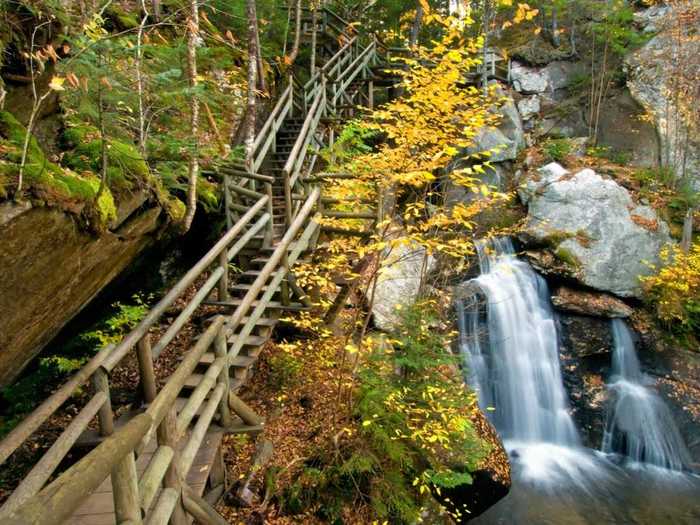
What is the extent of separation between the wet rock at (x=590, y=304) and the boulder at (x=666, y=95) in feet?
17.4

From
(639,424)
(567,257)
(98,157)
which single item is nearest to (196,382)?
(98,157)

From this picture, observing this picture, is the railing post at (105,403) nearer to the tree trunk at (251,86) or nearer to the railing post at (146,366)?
the railing post at (146,366)

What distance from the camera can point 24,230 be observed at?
292cm

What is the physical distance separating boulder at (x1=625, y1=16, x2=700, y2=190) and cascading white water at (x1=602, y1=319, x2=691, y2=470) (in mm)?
6914

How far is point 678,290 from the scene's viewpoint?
35.9 ft

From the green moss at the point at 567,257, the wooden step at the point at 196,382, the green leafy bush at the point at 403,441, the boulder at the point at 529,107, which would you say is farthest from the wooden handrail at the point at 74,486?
the boulder at the point at 529,107

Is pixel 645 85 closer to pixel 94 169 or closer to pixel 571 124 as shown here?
pixel 571 124

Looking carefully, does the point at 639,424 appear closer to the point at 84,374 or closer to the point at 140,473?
the point at 140,473

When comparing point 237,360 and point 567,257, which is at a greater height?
point 567,257

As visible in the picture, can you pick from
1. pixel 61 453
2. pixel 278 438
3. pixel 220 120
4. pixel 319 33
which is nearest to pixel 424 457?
pixel 278 438

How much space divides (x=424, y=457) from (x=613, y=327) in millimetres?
7606

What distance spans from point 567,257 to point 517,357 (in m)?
3.14

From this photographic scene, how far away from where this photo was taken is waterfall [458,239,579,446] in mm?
9781

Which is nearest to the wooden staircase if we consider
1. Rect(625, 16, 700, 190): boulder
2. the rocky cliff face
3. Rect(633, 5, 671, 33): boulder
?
the rocky cliff face
